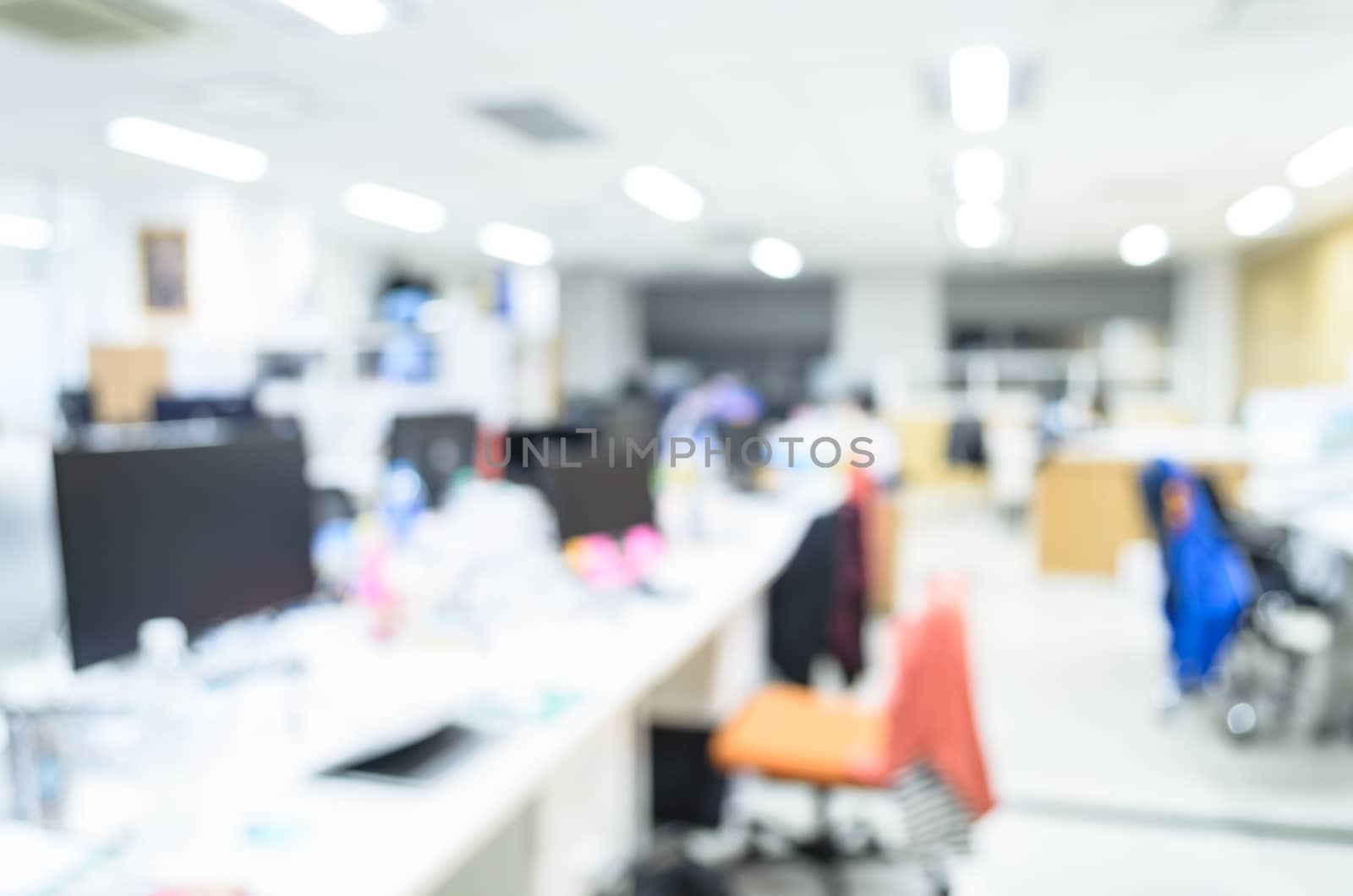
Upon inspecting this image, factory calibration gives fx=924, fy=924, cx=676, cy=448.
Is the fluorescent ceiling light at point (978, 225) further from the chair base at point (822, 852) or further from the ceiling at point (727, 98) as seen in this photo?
the chair base at point (822, 852)

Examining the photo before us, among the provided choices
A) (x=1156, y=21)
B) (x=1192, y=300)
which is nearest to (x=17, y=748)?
(x=1156, y=21)

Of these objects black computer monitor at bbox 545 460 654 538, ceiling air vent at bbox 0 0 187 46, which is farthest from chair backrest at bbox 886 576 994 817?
ceiling air vent at bbox 0 0 187 46

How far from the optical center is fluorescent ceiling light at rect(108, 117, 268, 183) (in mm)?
5266

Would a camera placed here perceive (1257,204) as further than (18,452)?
Yes

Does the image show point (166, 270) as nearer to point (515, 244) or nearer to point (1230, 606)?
point (515, 244)

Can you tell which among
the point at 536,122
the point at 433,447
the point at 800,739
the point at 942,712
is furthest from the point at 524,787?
the point at 536,122

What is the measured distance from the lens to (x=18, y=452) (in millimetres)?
1550

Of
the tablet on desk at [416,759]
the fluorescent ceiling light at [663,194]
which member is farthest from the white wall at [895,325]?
the tablet on desk at [416,759]

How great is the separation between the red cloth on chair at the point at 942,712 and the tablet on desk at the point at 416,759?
0.84 metres

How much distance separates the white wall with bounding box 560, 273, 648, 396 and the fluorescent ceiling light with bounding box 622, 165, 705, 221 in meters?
4.23

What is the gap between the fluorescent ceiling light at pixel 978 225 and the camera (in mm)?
7715

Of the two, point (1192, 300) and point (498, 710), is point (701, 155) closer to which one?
point (498, 710)

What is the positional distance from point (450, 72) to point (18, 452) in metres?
3.20

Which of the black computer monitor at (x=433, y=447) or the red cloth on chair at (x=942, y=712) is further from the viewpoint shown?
the black computer monitor at (x=433, y=447)
